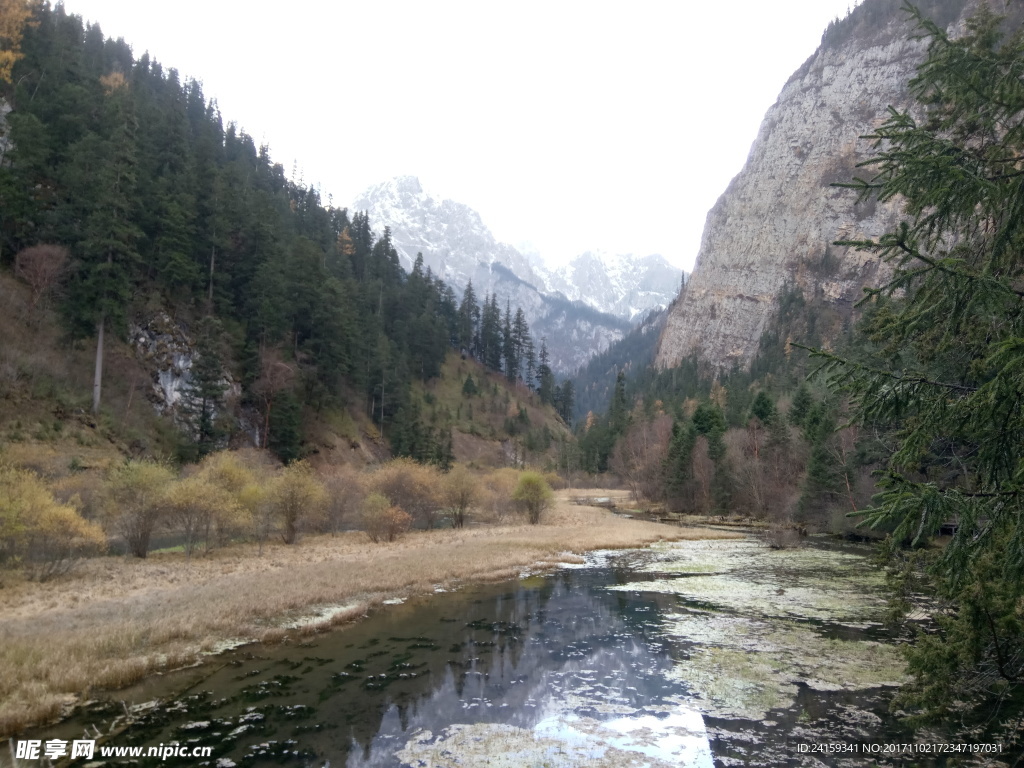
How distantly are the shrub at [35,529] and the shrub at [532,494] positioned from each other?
116 feet

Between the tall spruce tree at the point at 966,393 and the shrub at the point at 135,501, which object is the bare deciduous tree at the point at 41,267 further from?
the tall spruce tree at the point at 966,393

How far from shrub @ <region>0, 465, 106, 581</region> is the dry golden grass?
1118 millimetres

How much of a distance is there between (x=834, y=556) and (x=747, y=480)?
26865 millimetres

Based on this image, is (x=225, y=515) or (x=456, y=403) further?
(x=456, y=403)

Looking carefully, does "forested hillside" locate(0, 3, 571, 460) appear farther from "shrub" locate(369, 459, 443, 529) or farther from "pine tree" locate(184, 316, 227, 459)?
"shrub" locate(369, 459, 443, 529)

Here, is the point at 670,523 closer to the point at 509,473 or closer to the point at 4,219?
the point at 509,473

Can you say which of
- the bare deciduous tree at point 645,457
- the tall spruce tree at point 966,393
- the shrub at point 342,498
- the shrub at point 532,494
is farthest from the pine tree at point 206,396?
the bare deciduous tree at point 645,457

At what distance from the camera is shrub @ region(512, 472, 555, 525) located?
53.1 metres

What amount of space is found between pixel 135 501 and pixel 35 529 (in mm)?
6937

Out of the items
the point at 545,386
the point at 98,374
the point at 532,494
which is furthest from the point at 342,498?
the point at 545,386

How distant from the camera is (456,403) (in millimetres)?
104875

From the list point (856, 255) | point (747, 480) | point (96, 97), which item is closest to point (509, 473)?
point (747, 480)

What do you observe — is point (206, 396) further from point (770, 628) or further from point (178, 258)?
point (770, 628)

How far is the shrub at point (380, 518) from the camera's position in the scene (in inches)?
1537
